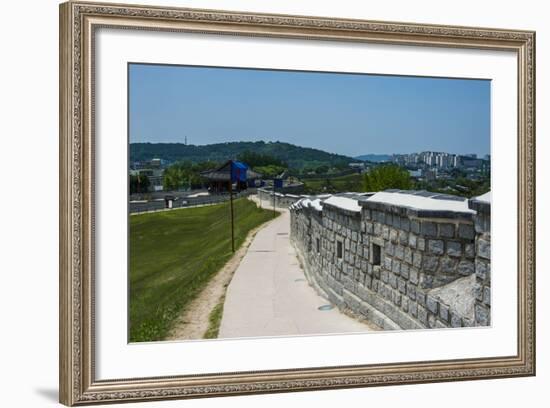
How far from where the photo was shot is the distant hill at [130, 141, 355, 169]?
459cm

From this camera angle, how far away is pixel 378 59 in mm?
5055

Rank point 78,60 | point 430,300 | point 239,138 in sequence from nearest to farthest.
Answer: point 78,60, point 239,138, point 430,300

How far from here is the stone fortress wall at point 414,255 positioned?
17.1 feet

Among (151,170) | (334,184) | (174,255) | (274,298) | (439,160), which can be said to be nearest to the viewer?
(151,170)

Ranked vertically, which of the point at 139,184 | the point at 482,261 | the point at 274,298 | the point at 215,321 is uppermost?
the point at 139,184

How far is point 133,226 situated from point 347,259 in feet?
5.39

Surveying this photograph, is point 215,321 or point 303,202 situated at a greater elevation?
point 303,202

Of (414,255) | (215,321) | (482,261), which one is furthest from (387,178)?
(215,321)

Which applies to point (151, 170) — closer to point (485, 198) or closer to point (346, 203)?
point (346, 203)

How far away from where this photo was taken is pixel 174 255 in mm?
4727

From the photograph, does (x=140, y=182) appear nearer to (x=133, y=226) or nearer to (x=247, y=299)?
(x=133, y=226)

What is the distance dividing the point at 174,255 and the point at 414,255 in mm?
1783

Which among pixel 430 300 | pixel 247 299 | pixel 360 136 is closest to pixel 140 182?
pixel 247 299

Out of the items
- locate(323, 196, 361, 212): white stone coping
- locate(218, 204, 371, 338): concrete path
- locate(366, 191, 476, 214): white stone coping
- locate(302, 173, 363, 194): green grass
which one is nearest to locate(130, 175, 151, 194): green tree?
locate(218, 204, 371, 338): concrete path
